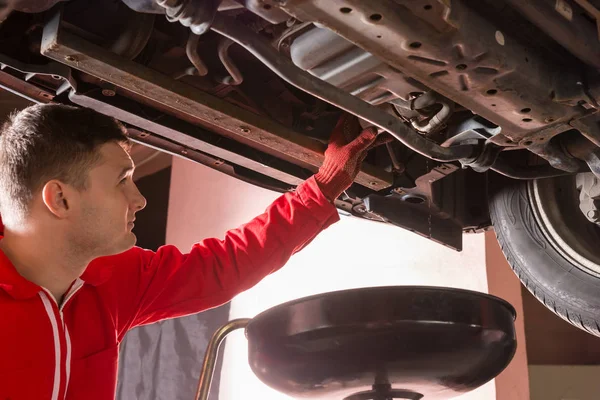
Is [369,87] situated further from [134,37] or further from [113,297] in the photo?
[113,297]

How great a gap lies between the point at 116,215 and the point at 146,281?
6.5 inches

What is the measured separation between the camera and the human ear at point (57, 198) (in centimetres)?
111

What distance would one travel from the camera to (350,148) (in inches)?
51.9

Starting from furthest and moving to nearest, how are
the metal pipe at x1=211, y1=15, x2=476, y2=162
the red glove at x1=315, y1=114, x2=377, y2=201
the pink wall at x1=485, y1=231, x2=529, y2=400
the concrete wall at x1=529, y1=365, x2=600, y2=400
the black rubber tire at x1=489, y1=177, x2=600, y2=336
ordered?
the concrete wall at x1=529, y1=365, x2=600, y2=400 < the pink wall at x1=485, y1=231, x2=529, y2=400 < the black rubber tire at x1=489, y1=177, x2=600, y2=336 < the red glove at x1=315, y1=114, x2=377, y2=201 < the metal pipe at x1=211, y1=15, x2=476, y2=162

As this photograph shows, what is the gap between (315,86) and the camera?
Answer: 41.8 inches

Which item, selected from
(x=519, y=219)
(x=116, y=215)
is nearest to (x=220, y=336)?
(x=116, y=215)

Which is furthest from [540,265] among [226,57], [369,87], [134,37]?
[134,37]

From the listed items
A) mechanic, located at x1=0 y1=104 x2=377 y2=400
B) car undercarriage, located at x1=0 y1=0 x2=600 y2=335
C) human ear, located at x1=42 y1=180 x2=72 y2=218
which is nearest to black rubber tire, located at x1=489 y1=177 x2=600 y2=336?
car undercarriage, located at x1=0 y1=0 x2=600 y2=335

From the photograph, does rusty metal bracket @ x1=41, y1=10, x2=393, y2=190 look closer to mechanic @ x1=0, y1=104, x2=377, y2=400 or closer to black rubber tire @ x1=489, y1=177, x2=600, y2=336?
mechanic @ x1=0, y1=104, x2=377, y2=400

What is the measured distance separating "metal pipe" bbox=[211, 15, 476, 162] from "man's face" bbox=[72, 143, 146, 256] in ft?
1.09

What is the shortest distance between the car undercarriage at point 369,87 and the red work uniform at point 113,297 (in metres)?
0.17

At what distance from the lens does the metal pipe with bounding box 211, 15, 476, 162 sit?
987 millimetres

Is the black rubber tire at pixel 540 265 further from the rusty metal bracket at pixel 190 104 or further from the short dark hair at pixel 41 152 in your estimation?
the short dark hair at pixel 41 152

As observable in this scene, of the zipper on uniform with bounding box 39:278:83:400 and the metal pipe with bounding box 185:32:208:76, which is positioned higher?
the metal pipe with bounding box 185:32:208:76
